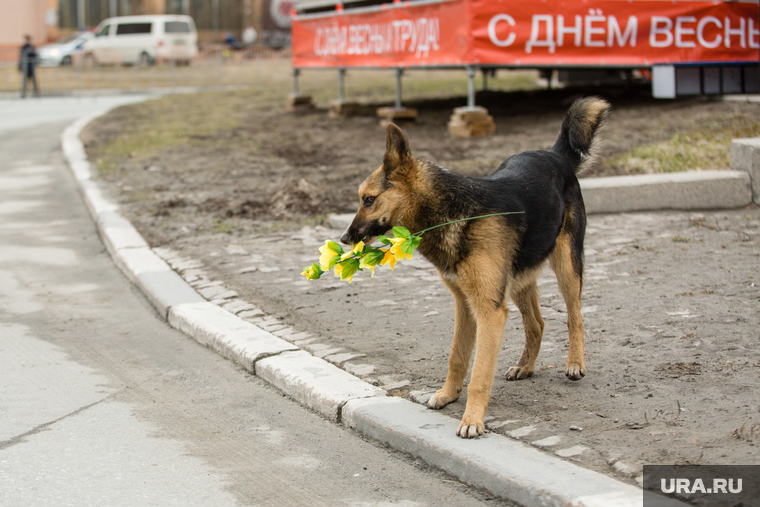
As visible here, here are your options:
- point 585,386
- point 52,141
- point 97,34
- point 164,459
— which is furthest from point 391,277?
point 97,34

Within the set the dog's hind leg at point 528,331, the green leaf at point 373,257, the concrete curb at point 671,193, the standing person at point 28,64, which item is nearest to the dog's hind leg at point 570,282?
the dog's hind leg at point 528,331

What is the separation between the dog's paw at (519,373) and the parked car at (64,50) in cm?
3670

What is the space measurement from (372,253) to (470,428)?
37.8 inches

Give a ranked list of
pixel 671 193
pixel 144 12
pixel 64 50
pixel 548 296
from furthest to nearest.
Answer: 1. pixel 144 12
2. pixel 64 50
3. pixel 671 193
4. pixel 548 296

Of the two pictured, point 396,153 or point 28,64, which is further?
point 28,64

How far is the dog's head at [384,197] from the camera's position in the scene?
12.6 feet

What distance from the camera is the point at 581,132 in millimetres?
4746

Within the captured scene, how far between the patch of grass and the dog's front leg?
6.55 metres

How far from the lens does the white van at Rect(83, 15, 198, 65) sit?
1575 inches

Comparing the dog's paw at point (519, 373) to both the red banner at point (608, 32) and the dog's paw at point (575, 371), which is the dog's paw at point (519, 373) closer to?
the dog's paw at point (575, 371)

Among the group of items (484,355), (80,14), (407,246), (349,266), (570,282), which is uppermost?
(80,14)

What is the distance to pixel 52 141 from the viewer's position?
1666 centimetres

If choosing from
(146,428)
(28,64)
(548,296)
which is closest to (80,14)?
(28,64)

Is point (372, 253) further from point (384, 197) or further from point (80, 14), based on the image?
point (80, 14)
